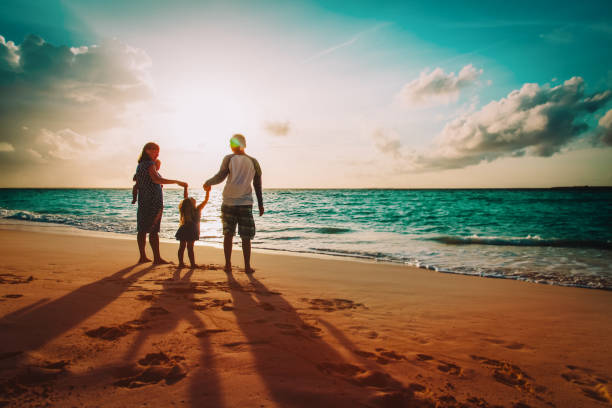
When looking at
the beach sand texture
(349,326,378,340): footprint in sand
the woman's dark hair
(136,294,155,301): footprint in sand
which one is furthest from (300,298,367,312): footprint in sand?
the woman's dark hair

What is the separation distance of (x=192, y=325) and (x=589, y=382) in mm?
2937

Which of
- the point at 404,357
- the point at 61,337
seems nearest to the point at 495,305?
the point at 404,357

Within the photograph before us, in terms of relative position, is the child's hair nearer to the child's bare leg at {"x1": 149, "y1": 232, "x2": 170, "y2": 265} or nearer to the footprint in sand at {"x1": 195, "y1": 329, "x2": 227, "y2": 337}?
the child's bare leg at {"x1": 149, "y1": 232, "x2": 170, "y2": 265}

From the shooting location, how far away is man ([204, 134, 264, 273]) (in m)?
5.02

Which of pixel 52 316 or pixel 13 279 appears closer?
pixel 52 316

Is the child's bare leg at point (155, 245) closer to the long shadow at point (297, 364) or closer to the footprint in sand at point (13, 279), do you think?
the footprint in sand at point (13, 279)

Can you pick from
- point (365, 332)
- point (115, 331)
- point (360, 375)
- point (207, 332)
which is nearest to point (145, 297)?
→ point (115, 331)

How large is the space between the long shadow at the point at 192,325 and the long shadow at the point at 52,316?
0.49m

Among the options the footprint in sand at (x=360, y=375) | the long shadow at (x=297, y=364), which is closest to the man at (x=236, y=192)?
the long shadow at (x=297, y=364)

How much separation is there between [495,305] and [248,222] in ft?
12.1

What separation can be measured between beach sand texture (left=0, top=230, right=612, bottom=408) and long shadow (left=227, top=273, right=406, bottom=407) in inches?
0.5

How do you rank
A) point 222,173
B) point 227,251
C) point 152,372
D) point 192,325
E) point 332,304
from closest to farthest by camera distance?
point 152,372 → point 192,325 → point 332,304 → point 222,173 → point 227,251

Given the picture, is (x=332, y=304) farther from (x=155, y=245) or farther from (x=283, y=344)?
(x=155, y=245)

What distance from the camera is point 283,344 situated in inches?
91.8
